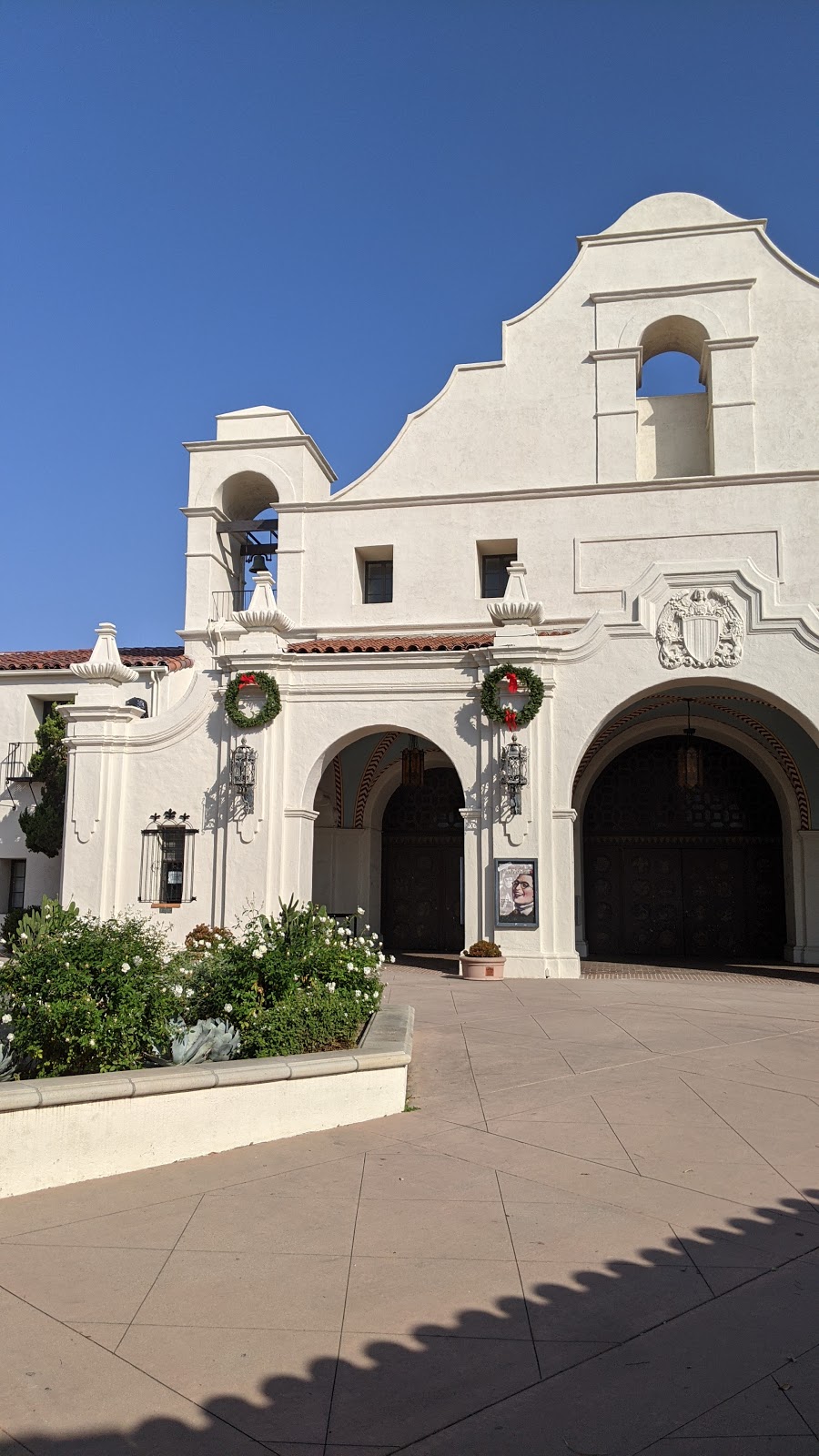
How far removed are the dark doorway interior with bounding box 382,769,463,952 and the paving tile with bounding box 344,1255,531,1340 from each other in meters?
18.2

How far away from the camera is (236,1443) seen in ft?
10.9

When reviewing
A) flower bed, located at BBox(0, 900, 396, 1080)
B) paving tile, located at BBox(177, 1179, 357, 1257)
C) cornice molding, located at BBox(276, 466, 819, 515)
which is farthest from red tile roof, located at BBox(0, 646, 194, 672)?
paving tile, located at BBox(177, 1179, 357, 1257)

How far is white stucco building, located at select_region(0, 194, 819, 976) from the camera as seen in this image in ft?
58.9

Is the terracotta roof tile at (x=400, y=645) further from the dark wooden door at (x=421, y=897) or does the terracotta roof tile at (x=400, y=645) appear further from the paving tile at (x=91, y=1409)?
the paving tile at (x=91, y=1409)

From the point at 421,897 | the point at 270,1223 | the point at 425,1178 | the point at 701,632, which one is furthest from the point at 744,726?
the point at 270,1223

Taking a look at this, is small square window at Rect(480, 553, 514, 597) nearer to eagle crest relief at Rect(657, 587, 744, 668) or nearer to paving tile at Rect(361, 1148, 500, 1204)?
eagle crest relief at Rect(657, 587, 744, 668)

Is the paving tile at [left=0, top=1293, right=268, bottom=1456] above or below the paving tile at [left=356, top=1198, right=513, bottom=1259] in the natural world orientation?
below

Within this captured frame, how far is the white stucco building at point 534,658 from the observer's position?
17953mm

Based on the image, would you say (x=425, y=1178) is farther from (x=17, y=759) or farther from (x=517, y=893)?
(x=17, y=759)

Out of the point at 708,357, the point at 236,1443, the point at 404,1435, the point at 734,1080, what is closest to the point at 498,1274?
the point at 404,1435

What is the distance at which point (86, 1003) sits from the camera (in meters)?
7.09

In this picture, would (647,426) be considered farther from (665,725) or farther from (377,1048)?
(377,1048)

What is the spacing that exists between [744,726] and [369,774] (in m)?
8.11

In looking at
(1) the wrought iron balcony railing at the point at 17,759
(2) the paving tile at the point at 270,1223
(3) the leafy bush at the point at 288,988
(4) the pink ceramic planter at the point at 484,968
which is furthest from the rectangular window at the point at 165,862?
(2) the paving tile at the point at 270,1223
